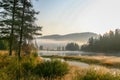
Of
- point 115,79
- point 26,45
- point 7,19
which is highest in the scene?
point 7,19

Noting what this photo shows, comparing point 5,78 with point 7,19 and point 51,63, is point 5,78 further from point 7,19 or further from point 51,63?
point 7,19

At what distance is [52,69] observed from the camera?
14.7 metres

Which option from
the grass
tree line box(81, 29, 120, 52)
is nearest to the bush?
the grass

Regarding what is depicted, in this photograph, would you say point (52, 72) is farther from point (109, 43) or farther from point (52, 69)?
point (109, 43)

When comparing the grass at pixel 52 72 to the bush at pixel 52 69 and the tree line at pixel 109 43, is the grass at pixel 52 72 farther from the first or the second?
the tree line at pixel 109 43

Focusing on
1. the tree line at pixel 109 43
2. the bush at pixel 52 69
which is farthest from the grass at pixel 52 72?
the tree line at pixel 109 43

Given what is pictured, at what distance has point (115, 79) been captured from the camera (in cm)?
1085

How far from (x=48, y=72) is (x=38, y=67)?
1.19 m

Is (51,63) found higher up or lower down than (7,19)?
lower down

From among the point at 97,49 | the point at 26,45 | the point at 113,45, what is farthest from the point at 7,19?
the point at 97,49

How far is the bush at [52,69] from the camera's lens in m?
14.4

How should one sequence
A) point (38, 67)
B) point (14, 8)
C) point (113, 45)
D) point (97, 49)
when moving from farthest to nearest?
point (97, 49)
point (113, 45)
point (14, 8)
point (38, 67)

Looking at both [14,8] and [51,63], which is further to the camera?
[14,8]

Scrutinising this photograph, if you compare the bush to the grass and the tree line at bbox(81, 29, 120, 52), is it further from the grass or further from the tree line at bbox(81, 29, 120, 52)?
the tree line at bbox(81, 29, 120, 52)
